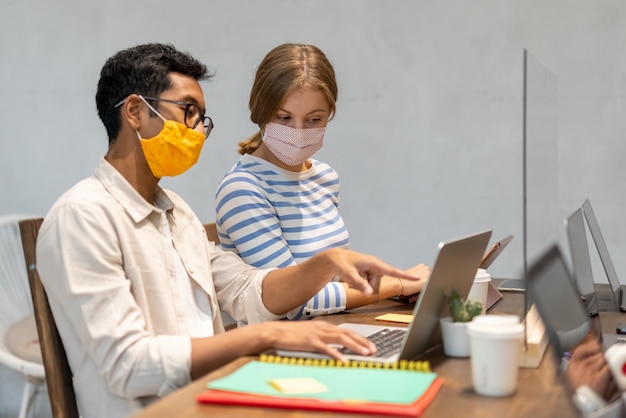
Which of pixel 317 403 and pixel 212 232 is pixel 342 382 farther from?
pixel 212 232

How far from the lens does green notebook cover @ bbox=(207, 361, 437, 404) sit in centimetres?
118

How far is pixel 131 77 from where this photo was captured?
1.72 meters

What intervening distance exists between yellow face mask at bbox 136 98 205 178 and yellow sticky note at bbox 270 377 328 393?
23.1 inches

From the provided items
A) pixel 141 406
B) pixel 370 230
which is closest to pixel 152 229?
pixel 141 406

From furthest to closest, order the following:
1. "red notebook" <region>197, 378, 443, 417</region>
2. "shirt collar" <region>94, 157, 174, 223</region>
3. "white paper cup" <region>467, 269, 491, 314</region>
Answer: "white paper cup" <region>467, 269, 491, 314</region> → "shirt collar" <region>94, 157, 174, 223</region> → "red notebook" <region>197, 378, 443, 417</region>

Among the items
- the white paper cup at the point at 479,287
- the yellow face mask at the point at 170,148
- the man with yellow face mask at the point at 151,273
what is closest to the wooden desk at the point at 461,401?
the man with yellow face mask at the point at 151,273

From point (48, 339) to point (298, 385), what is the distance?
0.54m

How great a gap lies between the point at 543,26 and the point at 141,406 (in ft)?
8.11

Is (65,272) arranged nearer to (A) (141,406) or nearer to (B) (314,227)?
(A) (141,406)

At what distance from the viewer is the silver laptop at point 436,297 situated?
138 cm

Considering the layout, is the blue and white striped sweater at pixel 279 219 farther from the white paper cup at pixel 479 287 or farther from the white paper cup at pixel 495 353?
the white paper cup at pixel 495 353

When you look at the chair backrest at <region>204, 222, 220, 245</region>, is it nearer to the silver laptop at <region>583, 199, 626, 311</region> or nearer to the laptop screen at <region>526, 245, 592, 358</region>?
the silver laptop at <region>583, 199, 626, 311</region>

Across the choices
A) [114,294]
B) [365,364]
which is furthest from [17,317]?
[365,364]

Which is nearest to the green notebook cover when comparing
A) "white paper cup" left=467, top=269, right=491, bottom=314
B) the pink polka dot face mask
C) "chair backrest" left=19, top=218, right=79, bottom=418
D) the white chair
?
"chair backrest" left=19, top=218, right=79, bottom=418
